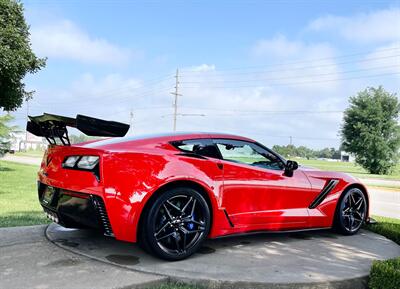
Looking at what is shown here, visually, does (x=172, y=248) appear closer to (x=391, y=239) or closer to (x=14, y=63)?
(x=391, y=239)

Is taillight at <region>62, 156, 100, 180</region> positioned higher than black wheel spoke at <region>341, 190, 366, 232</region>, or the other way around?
taillight at <region>62, 156, 100, 180</region>

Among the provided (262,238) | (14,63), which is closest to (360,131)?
(14,63)

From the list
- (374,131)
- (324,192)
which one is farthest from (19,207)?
(374,131)

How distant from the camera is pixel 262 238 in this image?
5.33m

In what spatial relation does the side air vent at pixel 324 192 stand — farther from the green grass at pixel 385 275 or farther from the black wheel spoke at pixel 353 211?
the green grass at pixel 385 275

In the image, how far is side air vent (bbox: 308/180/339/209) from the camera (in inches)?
212

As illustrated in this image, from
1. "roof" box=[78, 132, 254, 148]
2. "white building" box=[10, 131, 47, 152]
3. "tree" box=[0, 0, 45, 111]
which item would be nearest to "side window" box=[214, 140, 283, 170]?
"roof" box=[78, 132, 254, 148]

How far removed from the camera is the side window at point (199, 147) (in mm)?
4328

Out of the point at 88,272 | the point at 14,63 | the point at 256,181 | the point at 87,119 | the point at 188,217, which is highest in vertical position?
the point at 14,63

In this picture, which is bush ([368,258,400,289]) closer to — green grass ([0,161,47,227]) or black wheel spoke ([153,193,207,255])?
black wheel spoke ([153,193,207,255])

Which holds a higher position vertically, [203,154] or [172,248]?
[203,154]

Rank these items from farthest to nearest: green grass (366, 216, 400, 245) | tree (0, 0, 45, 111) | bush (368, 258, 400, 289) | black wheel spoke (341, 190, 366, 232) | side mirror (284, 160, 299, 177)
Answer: tree (0, 0, 45, 111), green grass (366, 216, 400, 245), black wheel spoke (341, 190, 366, 232), side mirror (284, 160, 299, 177), bush (368, 258, 400, 289)

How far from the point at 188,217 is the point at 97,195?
0.96 m

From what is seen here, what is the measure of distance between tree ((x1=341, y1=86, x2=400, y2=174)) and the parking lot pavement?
3907 centimetres
